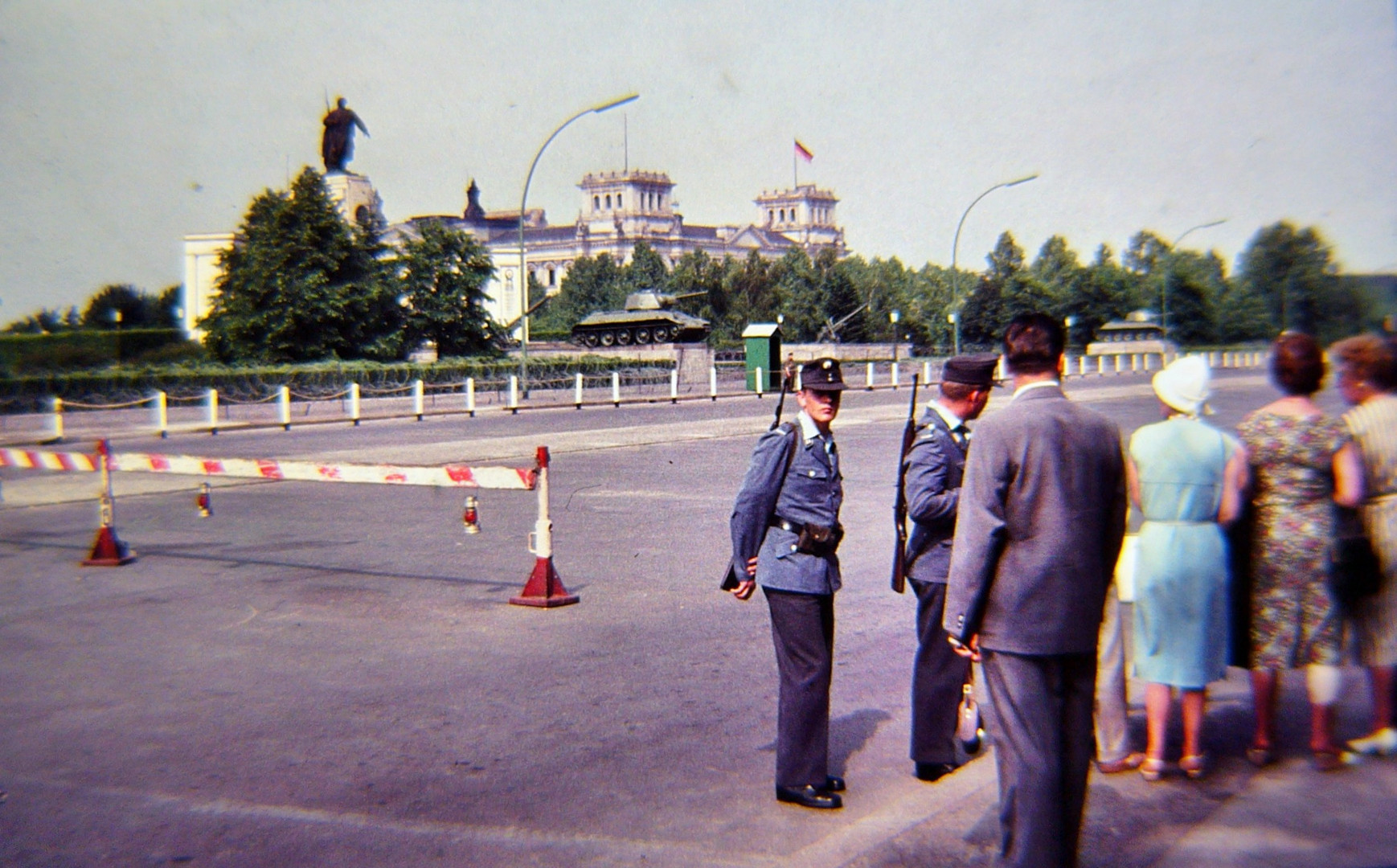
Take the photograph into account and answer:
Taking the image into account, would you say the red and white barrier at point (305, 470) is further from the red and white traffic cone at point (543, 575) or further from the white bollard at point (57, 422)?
the white bollard at point (57, 422)

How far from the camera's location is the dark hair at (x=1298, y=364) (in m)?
4.50

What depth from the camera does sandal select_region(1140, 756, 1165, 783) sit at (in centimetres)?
455

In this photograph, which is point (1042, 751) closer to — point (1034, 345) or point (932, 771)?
point (1034, 345)

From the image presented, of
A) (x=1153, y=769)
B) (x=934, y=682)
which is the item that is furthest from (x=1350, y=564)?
(x=934, y=682)

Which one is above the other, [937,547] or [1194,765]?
[937,547]

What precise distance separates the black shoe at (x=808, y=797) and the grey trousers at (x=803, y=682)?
2 cm

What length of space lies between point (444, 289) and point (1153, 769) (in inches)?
1982

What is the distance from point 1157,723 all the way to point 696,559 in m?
5.30

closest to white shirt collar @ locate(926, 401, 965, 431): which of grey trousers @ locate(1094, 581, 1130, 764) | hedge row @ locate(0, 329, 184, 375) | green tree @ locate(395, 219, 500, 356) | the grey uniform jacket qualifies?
the grey uniform jacket

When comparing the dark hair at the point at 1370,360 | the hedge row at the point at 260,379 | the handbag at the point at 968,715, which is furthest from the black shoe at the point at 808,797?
the hedge row at the point at 260,379

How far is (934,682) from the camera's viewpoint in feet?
14.7

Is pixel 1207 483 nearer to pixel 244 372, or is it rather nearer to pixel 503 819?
pixel 503 819

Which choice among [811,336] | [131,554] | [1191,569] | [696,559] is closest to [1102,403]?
[696,559]

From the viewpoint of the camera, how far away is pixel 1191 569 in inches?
170
